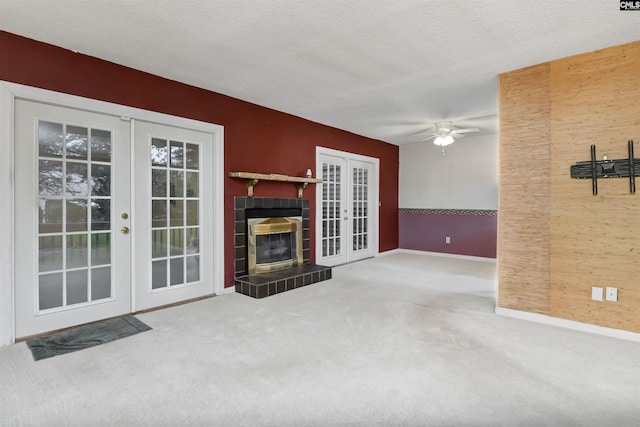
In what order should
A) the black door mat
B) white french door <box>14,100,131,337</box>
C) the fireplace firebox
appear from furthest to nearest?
the fireplace firebox, white french door <box>14,100,131,337</box>, the black door mat

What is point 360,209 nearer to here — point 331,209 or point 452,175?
point 331,209

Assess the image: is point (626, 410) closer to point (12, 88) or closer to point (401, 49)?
point (401, 49)

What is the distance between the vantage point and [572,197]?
294 centimetres

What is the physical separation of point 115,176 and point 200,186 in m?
0.90

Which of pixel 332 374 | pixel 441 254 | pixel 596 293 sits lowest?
pixel 332 374

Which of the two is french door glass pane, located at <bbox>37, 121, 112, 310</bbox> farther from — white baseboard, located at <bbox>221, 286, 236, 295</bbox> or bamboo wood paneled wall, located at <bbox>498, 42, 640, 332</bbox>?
bamboo wood paneled wall, located at <bbox>498, 42, 640, 332</bbox>

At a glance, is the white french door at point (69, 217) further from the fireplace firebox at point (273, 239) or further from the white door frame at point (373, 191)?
the white door frame at point (373, 191)

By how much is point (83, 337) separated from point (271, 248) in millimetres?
2361

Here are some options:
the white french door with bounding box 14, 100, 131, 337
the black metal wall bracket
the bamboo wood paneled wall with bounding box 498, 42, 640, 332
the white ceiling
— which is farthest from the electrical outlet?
the white french door with bounding box 14, 100, 131, 337

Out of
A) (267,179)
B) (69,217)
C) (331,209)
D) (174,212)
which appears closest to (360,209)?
(331,209)

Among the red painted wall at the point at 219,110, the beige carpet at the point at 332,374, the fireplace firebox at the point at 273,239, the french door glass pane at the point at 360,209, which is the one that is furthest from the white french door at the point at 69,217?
the french door glass pane at the point at 360,209

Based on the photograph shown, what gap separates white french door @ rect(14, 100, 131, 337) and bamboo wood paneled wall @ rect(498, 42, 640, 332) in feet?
12.5

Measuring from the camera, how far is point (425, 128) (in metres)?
5.68

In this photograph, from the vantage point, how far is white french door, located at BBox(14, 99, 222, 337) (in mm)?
2721
